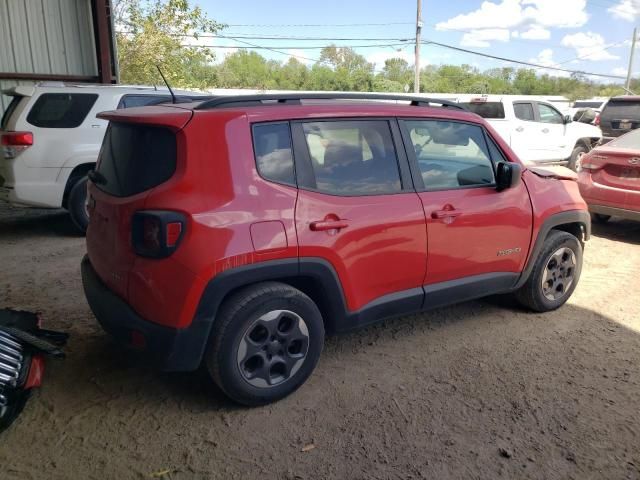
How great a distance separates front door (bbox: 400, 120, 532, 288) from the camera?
357 centimetres

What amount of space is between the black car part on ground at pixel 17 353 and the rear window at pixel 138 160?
103 centimetres

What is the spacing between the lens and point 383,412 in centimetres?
305

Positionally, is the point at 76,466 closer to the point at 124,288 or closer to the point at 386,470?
the point at 124,288

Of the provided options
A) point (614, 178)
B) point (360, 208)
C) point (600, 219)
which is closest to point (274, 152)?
point (360, 208)

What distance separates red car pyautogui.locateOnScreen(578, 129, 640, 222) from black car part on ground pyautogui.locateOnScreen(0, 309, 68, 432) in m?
6.48

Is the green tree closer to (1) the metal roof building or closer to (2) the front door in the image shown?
(1) the metal roof building

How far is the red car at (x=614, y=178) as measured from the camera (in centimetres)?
657

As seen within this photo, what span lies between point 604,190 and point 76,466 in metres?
6.79

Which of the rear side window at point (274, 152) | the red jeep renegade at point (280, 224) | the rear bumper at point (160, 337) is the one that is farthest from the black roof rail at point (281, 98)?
the rear bumper at point (160, 337)

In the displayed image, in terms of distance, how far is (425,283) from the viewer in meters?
3.61

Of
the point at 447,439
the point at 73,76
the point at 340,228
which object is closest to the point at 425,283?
the point at 340,228

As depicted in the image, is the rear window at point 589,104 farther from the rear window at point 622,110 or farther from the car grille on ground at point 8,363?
the car grille on ground at point 8,363

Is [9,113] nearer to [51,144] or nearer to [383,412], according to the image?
[51,144]

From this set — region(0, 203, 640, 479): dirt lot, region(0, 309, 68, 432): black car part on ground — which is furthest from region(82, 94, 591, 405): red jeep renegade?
region(0, 309, 68, 432): black car part on ground
